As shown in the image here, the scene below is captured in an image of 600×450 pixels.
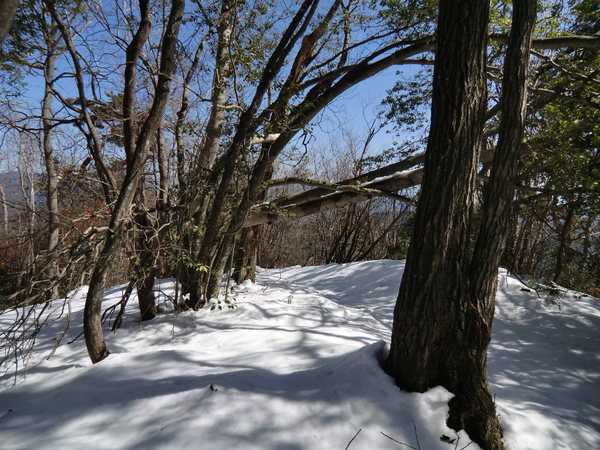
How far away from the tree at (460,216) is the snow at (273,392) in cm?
25

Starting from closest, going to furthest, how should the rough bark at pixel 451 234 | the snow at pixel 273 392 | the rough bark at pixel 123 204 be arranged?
the snow at pixel 273 392
the rough bark at pixel 451 234
the rough bark at pixel 123 204

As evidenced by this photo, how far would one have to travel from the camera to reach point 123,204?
3143mm

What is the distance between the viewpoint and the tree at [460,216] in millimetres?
2270

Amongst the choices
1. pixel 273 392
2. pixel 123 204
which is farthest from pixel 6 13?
pixel 273 392

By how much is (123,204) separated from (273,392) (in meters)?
2.19

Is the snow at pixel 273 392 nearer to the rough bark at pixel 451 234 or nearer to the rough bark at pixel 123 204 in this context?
the rough bark at pixel 451 234

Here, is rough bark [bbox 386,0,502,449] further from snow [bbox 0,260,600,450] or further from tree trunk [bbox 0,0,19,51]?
tree trunk [bbox 0,0,19,51]

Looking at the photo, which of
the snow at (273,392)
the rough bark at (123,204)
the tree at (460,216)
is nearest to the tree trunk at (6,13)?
the rough bark at (123,204)

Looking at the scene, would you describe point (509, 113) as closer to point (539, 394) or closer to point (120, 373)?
point (539, 394)

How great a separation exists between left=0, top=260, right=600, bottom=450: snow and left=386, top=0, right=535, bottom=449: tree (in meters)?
0.25

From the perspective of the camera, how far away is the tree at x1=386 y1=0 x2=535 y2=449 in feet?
7.45

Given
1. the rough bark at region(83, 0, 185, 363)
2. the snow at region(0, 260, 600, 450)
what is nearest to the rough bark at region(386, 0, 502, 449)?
the snow at region(0, 260, 600, 450)

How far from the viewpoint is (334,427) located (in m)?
2.00

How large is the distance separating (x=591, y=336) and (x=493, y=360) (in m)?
1.55
